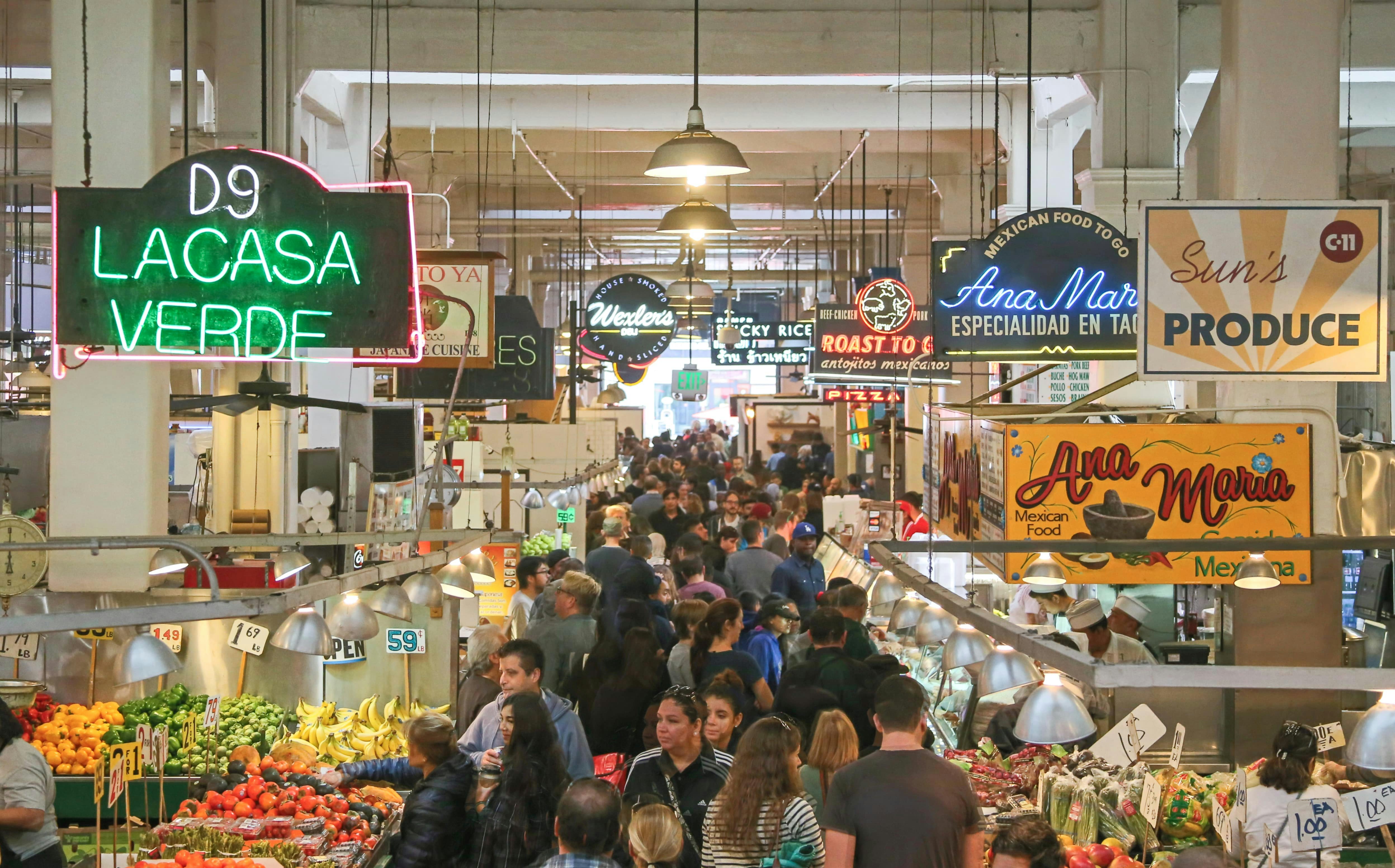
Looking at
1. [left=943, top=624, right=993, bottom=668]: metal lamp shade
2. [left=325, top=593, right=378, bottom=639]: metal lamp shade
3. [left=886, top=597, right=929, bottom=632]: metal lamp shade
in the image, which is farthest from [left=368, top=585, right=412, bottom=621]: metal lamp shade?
[left=943, top=624, right=993, bottom=668]: metal lamp shade

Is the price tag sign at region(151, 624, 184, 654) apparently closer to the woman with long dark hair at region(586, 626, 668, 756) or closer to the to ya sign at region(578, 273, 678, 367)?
the woman with long dark hair at region(586, 626, 668, 756)

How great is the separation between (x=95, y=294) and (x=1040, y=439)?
4.53m

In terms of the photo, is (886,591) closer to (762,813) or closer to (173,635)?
(762,813)

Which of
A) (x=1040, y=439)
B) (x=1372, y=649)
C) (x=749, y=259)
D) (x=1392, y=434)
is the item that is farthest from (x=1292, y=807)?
(x=749, y=259)

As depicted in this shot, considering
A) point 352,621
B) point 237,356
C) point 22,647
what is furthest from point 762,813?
point 22,647

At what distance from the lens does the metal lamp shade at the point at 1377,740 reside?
4141mm

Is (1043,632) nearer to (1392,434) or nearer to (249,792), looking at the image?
(249,792)

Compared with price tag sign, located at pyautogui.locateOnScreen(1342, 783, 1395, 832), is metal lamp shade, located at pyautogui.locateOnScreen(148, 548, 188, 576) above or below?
above

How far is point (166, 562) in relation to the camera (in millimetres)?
7996

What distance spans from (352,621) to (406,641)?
7.79ft

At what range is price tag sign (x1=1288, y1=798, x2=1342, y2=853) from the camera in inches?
204

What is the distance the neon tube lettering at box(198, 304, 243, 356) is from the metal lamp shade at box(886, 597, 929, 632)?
373cm

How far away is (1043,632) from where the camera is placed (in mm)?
8648

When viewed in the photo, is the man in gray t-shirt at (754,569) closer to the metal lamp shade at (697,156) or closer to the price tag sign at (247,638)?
the price tag sign at (247,638)
